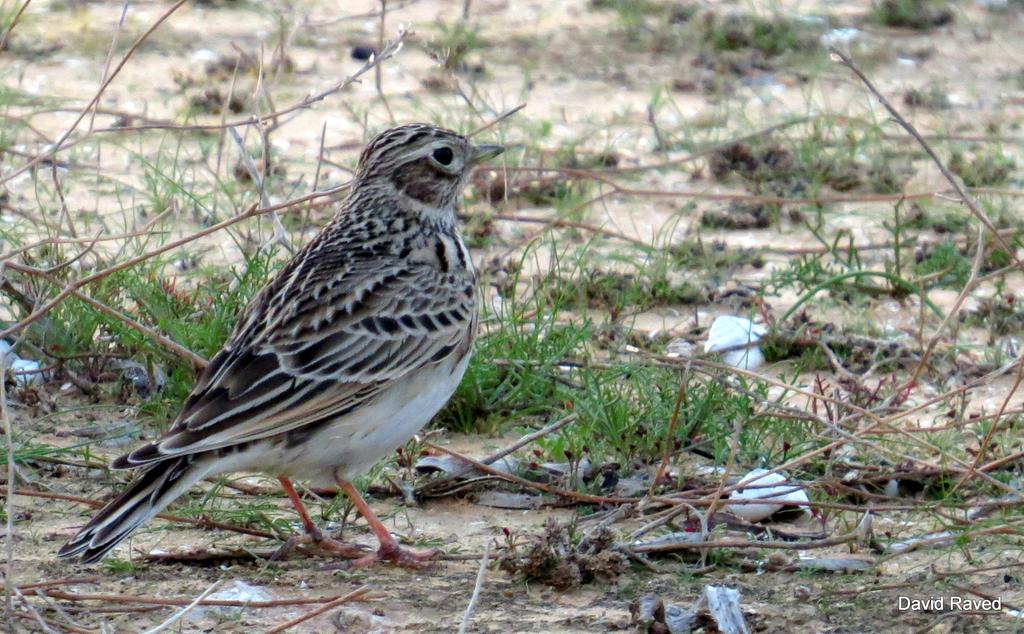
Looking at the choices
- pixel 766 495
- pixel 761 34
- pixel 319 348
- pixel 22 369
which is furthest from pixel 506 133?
pixel 319 348

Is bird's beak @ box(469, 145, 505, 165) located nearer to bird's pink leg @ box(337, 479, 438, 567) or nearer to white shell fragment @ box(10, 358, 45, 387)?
bird's pink leg @ box(337, 479, 438, 567)

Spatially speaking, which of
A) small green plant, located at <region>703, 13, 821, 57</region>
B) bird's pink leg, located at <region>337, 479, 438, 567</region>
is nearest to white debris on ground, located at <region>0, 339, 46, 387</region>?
bird's pink leg, located at <region>337, 479, 438, 567</region>

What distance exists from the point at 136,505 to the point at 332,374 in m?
0.83

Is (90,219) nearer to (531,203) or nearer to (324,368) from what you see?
(531,203)

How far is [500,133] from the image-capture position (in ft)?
31.8

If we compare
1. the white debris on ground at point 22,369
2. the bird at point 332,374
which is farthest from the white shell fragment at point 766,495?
the white debris on ground at point 22,369

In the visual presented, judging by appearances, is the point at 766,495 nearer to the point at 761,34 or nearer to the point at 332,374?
the point at 332,374

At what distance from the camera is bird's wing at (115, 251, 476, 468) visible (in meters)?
5.20

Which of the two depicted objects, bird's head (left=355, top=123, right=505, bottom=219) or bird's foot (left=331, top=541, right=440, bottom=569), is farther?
bird's head (left=355, top=123, right=505, bottom=219)

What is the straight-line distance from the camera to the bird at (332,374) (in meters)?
5.10

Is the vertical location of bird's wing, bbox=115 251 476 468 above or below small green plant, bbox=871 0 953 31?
above

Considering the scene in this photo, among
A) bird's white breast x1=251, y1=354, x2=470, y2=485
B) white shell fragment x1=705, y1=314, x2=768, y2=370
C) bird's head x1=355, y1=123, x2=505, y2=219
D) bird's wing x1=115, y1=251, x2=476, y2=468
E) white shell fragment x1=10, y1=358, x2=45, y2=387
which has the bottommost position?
white shell fragment x1=705, y1=314, x2=768, y2=370

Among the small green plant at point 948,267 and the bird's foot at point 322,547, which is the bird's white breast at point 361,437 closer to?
the bird's foot at point 322,547

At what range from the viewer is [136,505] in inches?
195
